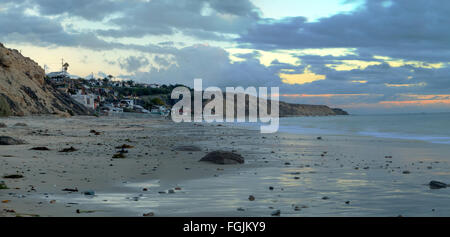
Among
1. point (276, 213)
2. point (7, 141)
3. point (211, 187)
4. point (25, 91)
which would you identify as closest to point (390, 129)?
point (7, 141)

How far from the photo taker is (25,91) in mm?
62719

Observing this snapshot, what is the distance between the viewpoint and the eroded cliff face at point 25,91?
56.0 metres

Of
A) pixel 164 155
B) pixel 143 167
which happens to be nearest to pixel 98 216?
pixel 143 167

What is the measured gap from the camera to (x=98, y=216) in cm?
611

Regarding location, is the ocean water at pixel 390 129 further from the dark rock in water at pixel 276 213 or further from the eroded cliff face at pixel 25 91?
the eroded cliff face at pixel 25 91

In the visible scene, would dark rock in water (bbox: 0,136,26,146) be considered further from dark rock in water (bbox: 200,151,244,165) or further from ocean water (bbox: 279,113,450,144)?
ocean water (bbox: 279,113,450,144)

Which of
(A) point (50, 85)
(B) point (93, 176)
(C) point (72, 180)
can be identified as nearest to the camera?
(C) point (72, 180)

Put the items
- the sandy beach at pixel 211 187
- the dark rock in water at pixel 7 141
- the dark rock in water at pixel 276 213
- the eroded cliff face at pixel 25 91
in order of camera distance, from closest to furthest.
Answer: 1. the dark rock in water at pixel 276 213
2. the sandy beach at pixel 211 187
3. the dark rock in water at pixel 7 141
4. the eroded cliff face at pixel 25 91

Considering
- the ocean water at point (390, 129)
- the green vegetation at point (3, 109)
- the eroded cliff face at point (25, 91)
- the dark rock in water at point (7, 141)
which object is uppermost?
the eroded cliff face at point (25, 91)

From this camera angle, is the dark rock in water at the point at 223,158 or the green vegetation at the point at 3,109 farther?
the green vegetation at the point at 3,109

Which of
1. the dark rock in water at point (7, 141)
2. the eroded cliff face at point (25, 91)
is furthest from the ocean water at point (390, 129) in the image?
the eroded cliff face at point (25, 91)

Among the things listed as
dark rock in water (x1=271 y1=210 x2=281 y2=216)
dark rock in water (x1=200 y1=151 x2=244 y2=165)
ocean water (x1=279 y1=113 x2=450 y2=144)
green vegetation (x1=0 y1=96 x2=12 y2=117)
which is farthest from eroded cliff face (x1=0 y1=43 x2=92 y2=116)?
dark rock in water (x1=271 y1=210 x2=281 y2=216)
